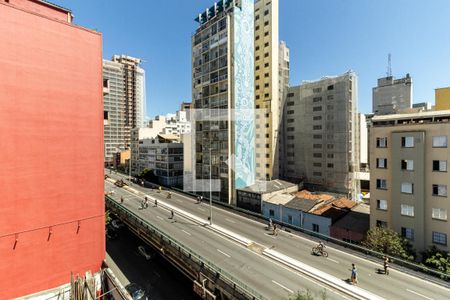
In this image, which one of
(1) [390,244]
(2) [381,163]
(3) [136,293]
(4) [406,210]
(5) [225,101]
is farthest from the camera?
→ (5) [225,101]

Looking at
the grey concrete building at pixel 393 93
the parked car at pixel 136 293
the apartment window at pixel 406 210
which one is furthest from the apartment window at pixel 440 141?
the grey concrete building at pixel 393 93

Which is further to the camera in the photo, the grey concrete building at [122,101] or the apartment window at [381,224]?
the grey concrete building at [122,101]

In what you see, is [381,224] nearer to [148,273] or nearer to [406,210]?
[406,210]

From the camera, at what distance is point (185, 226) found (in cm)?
3372

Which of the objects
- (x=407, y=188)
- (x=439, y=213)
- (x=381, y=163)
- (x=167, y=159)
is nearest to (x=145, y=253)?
(x=381, y=163)

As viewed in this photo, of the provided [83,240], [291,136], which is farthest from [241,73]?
[83,240]

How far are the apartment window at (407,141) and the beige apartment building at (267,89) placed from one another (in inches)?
1380

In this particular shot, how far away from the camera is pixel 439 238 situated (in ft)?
82.0

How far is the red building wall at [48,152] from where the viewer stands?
16844 mm

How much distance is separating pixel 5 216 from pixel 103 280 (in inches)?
402

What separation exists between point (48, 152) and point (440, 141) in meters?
39.4

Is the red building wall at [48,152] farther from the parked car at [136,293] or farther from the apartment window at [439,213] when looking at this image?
the apartment window at [439,213]

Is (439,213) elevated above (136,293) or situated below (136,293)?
above

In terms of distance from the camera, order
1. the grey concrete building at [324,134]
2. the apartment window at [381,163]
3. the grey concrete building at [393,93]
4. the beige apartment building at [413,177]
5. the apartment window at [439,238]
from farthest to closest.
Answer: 1. the grey concrete building at [393,93]
2. the grey concrete building at [324,134]
3. the apartment window at [381,163]
4. the beige apartment building at [413,177]
5. the apartment window at [439,238]
